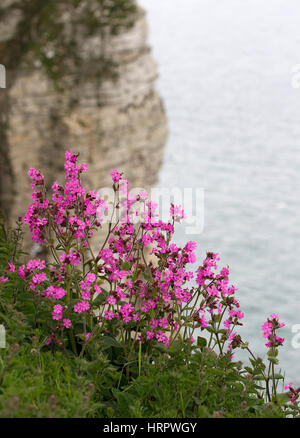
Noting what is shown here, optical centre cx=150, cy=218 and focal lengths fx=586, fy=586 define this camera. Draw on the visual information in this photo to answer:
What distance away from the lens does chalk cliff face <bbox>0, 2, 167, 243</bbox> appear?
11.2 meters

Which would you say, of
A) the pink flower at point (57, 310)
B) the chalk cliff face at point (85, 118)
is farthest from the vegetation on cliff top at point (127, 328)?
the chalk cliff face at point (85, 118)

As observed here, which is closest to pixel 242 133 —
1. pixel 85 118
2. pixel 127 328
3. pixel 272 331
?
pixel 85 118

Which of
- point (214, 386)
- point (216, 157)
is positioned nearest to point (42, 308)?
point (214, 386)

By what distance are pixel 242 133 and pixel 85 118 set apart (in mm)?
45034

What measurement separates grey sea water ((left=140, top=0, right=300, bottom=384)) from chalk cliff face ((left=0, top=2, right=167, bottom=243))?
17.6m

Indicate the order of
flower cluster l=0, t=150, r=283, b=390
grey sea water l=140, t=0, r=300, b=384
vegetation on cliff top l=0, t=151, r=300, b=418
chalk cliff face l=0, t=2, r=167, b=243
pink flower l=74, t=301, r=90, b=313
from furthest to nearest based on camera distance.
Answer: grey sea water l=140, t=0, r=300, b=384
chalk cliff face l=0, t=2, r=167, b=243
flower cluster l=0, t=150, r=283, b=390
pink flower l=74, t=301, r=90, b=313
vegetation on cliff top l=0, t=151, r=300, b=418

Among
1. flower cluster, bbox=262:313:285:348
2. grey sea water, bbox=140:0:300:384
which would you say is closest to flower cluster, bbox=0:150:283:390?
flower cluster, bbox=262:313:285:348

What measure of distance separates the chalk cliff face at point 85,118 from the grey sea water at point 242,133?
1755 cm

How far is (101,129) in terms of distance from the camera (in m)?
11.6

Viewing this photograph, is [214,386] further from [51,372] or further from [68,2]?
[68,2]

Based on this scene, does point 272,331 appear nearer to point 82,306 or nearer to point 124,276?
point 124,276

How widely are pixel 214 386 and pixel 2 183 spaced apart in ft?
31.1

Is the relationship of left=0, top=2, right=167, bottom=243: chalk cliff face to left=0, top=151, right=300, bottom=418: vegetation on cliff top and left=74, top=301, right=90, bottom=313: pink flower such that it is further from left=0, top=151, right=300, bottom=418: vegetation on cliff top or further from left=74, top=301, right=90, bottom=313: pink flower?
left=74, top=301, right=90, bottom=313: pink flower

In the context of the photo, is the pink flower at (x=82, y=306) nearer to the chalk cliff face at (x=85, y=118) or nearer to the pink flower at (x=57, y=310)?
the pink flower at (x=57, y=310)
